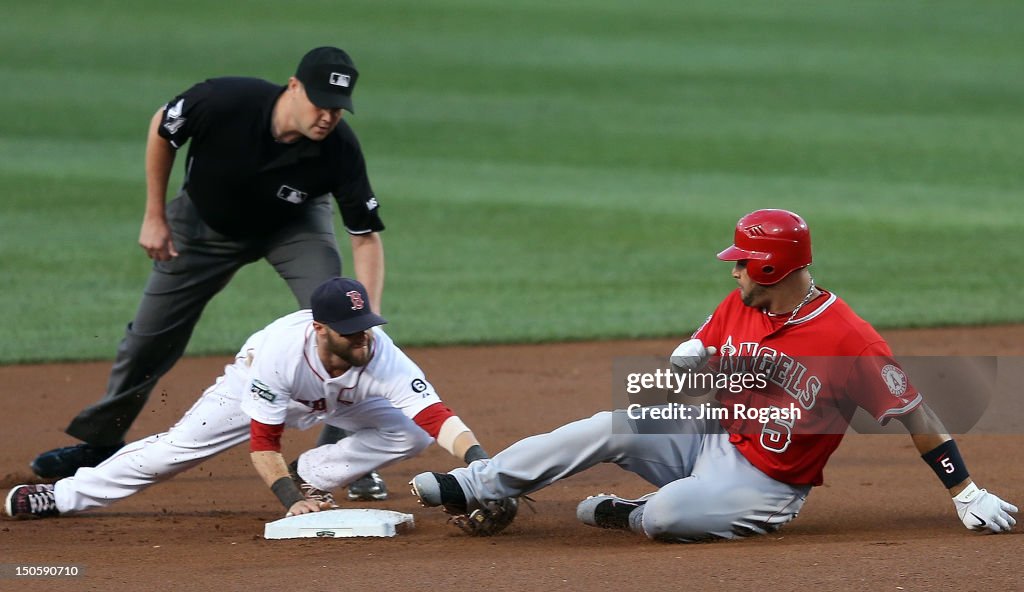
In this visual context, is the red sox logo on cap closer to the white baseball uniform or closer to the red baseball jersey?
the white baseball uniform

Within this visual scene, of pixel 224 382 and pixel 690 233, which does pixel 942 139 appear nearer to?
pixel 690 233

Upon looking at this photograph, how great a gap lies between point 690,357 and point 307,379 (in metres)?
1.58

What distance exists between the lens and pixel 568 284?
466 inches

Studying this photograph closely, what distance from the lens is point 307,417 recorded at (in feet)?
19.6

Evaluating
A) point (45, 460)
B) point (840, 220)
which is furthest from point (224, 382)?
point (840, 220)

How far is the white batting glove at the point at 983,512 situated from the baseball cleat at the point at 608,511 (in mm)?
1247

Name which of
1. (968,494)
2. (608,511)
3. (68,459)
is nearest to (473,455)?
(608,511)

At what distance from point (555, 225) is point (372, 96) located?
7912 millimetres

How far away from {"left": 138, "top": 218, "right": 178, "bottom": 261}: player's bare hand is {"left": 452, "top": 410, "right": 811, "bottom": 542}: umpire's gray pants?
1929 millimetres

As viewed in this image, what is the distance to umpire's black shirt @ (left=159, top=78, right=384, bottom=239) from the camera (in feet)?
20.8

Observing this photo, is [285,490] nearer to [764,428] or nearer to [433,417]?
[433,417]

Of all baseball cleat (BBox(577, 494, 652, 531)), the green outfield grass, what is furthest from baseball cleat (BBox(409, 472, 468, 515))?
the green outfield grass

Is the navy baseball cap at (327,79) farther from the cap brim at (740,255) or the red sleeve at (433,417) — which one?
the cap brim at (740,255)

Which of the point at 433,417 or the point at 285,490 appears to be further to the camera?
the point at 433,417
